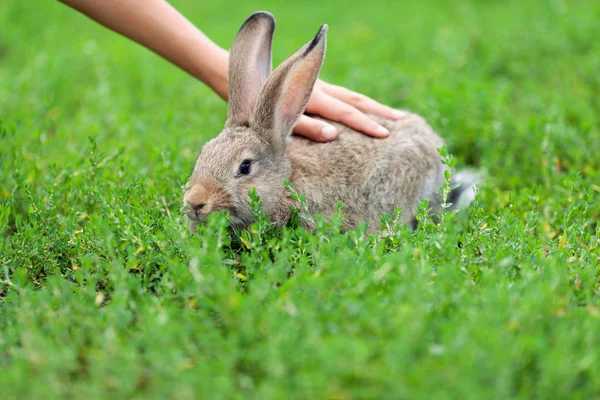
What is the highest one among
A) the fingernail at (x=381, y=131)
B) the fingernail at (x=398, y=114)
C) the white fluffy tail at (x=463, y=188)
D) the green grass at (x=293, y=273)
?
the fingernail at (x=398, y=114)

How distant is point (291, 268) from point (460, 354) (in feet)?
4.18

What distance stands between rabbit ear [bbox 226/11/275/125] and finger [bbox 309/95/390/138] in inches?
18.6

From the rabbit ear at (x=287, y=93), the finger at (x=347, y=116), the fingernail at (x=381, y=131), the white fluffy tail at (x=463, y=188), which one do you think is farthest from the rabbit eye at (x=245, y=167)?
the white fluffy tail at (x=463, y=188)

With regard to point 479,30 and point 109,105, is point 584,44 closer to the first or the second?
point 479,30

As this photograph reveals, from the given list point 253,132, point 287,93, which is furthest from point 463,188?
point 253,132

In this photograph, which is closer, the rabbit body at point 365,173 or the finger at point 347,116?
the rabbit body at point 365,173

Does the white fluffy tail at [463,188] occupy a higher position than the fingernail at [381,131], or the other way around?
the fingernail at [381,131]

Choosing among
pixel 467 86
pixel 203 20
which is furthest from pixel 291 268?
pixel 203 20

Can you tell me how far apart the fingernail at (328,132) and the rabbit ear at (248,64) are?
513 millimetres

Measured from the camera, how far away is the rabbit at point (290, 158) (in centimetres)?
374

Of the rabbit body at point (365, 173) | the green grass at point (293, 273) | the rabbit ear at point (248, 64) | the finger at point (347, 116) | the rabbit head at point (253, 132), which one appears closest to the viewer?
the green grass at point (293, 273)

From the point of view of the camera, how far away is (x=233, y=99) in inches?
165

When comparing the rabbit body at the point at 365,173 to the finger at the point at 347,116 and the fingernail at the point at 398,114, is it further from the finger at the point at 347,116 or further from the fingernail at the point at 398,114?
the fingernail at the point at 398,114

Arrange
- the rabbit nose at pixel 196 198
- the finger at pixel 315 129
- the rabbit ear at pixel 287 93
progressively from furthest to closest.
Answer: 1. the finger at pixel 315 129
2. the rabbit ear at pixel 287 93
3. the rabbit nose at pixel 196 198
